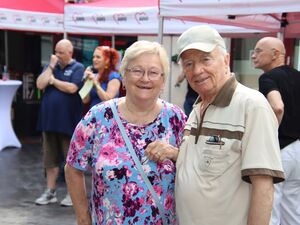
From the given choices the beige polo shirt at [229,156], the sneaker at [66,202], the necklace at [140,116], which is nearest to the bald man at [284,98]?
the necklace at [140,116]

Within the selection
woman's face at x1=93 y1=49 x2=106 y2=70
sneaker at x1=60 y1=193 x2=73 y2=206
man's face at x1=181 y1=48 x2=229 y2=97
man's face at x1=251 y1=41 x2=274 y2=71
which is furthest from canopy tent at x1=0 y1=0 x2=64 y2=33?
man's face at x1=181 y1=48 x2=229 y2=97

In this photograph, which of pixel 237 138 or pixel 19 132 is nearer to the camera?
pixel 237 138

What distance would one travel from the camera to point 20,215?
504cm

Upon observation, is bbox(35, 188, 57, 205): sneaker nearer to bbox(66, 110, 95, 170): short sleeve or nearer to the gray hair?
bbox(66, 110, 95, 170): short sleeve

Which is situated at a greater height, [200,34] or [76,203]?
[200,34]

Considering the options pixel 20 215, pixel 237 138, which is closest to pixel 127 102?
pixel 237 138

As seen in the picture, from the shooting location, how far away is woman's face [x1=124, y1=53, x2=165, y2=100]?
7.13ft

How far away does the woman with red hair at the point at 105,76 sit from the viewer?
5371 mm

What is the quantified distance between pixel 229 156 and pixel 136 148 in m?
0.55

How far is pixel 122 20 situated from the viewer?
7.16 m

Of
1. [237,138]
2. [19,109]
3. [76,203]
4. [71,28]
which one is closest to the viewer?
[237,138]

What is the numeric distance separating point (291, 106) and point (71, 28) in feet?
16.7

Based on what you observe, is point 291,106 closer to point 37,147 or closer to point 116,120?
point 116,120

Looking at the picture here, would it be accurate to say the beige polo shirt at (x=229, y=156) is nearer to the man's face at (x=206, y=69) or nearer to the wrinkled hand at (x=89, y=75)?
the man's face at (x=206, y=69)
